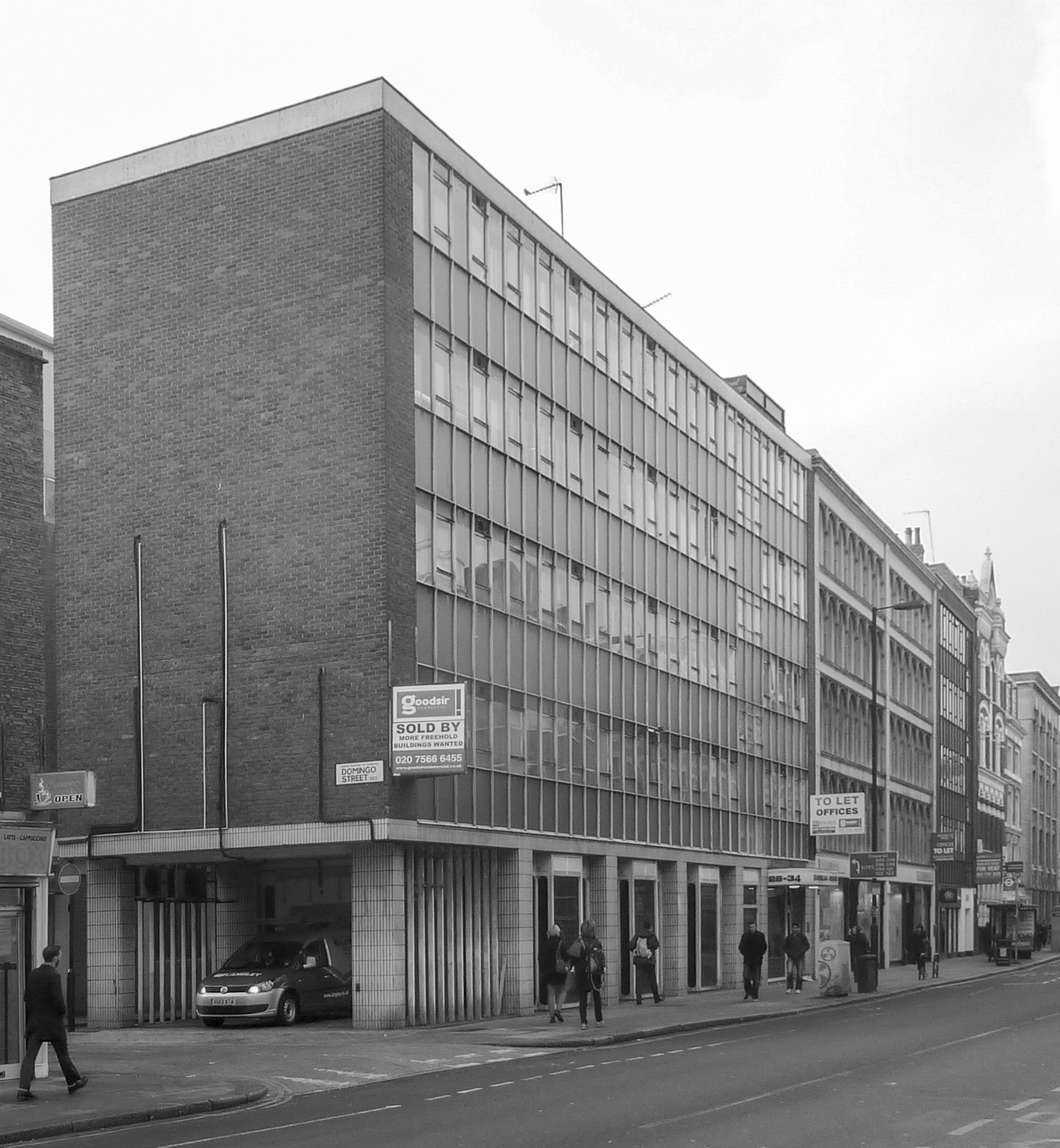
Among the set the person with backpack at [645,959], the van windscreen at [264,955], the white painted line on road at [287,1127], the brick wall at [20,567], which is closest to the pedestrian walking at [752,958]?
the person with backpack at [645,959]

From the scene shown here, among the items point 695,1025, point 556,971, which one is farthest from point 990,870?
point 556,971

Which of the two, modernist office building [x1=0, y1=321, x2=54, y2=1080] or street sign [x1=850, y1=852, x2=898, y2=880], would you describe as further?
street sign [x1=850, y1=852, x2=898, y2=880]

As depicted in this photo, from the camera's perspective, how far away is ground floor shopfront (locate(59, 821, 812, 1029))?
104 feet

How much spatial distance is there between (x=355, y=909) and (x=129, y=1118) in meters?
13.5

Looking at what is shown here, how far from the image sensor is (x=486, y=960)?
35312 millimetres

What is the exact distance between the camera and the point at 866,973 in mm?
45219

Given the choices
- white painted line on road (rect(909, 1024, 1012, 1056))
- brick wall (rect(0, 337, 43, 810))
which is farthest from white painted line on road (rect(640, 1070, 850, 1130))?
brick wall (rect(0, 337, 43, 810))

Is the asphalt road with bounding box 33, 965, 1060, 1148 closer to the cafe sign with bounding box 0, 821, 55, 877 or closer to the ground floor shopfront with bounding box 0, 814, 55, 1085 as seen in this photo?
the ground floor shopfront with bounding box 0, 814, 55, 1085

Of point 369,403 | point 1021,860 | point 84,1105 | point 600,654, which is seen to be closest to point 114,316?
point 369,403

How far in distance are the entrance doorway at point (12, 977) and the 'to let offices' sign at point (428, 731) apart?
9.32 m

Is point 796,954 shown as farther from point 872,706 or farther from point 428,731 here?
point 428,731

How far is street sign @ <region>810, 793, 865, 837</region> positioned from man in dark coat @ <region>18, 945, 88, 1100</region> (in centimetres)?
3137

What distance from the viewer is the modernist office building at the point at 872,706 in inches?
2445

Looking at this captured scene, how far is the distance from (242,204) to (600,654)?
13.6m
